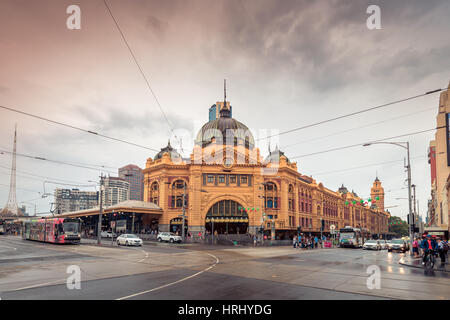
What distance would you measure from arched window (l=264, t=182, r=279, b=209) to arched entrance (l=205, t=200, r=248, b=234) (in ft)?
22.1

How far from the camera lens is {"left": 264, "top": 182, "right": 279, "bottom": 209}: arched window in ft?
213

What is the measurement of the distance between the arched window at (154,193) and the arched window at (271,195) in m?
21.1

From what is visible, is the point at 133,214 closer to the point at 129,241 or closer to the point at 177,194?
the point at 177,194

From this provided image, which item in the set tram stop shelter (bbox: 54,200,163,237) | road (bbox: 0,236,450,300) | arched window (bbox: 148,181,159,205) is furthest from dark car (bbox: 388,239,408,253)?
arched window (bbox: 148,181,159,205)

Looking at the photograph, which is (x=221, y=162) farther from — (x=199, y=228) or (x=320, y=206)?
(x=320, y=206)

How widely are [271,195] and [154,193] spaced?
22970 millimetres

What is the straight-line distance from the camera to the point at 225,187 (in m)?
60.2

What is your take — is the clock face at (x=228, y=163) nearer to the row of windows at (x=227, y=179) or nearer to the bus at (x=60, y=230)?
the row of windows at (x=227, y=179)

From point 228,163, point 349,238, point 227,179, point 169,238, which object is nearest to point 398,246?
point 349,238
